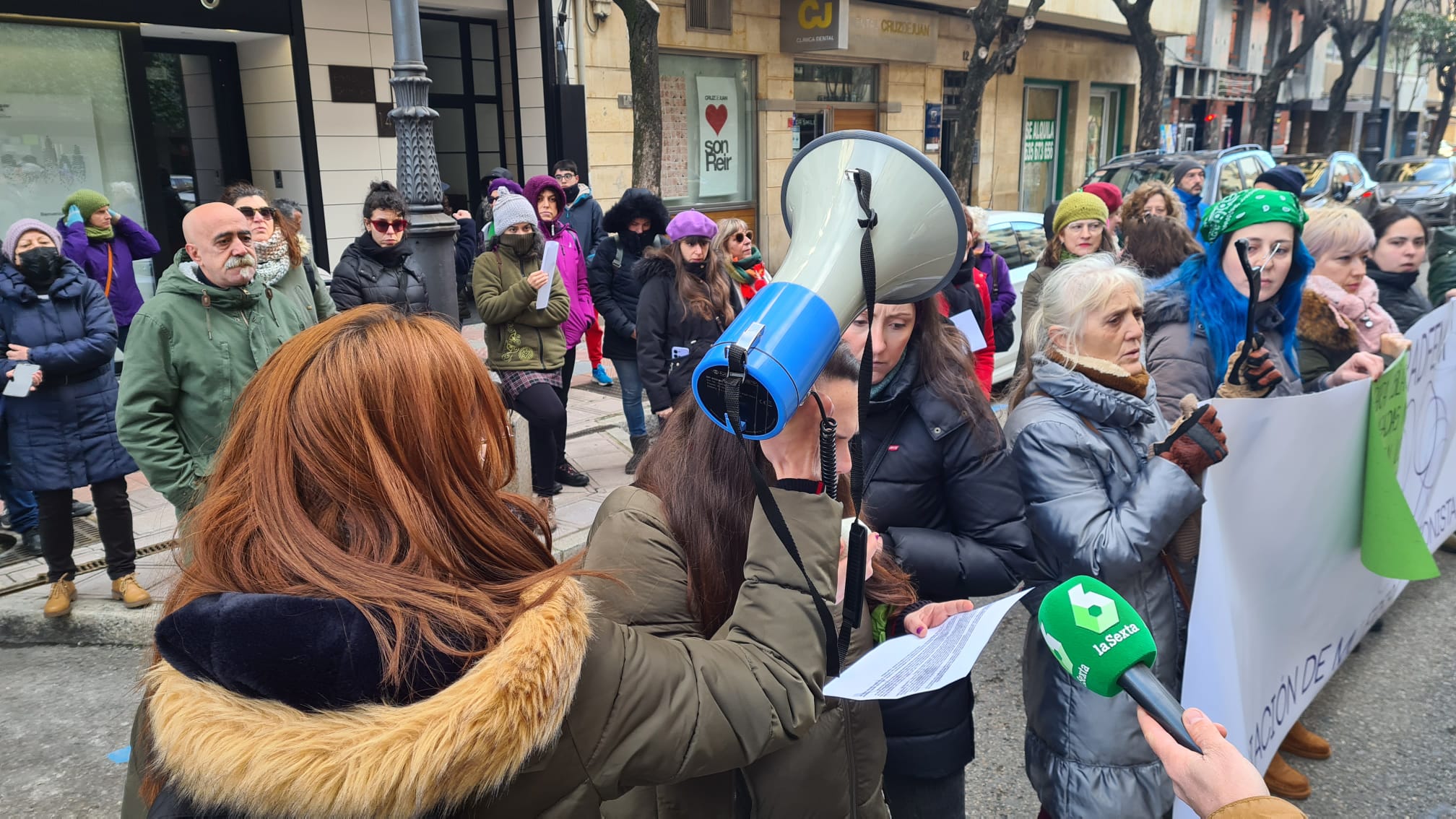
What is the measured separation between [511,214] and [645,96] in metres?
4.41

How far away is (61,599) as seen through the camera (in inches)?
162

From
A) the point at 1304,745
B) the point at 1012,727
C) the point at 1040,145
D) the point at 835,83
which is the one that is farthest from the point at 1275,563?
the point at 1040,145

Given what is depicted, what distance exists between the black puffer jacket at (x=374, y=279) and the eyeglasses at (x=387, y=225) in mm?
84

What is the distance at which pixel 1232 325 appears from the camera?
3.13 metres

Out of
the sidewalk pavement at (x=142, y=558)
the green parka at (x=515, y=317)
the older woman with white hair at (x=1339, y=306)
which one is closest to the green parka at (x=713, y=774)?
the sidewalk pavement at (x=142, y=558)

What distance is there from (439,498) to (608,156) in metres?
11.7

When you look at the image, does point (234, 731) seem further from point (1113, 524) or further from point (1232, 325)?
point (1232, 325)

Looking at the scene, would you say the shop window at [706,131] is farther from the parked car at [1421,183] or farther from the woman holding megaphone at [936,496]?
the woman holding megaphone at [936,496]

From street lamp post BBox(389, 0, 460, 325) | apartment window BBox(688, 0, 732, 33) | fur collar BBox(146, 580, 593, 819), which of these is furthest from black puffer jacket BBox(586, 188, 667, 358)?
apartment window BBox(688, 0, 732, 33)

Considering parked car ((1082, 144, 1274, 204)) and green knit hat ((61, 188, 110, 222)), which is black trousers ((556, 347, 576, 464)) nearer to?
green knit hat ((61, 188, 110, 222))

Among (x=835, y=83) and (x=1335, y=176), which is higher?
(x=835, y=83)

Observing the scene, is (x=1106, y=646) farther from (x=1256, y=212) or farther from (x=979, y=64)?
(x=979, y=64)

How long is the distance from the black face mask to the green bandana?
472 cm

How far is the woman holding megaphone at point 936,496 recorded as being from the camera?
197 centimetres
